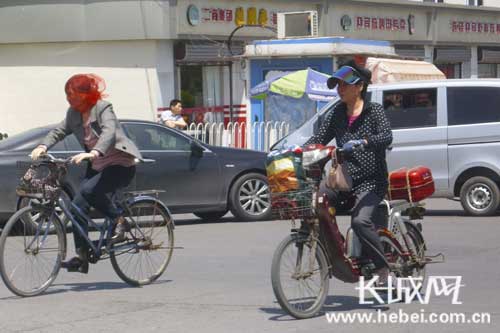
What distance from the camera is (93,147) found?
9234 millimetres

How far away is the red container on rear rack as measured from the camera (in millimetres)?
8500

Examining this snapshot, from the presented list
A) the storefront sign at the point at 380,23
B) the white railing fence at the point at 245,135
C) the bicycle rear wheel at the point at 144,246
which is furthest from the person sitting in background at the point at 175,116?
the bicycle rear wheel at the point at 144,246

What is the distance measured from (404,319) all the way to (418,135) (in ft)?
25.8

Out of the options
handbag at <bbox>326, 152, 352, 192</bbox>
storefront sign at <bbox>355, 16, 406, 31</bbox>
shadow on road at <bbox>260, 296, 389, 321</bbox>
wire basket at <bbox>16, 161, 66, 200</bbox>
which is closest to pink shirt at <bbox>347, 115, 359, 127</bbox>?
handbag at <bbox>326, 152, 352, 192</bbox>

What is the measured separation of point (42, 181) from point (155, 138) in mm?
5973

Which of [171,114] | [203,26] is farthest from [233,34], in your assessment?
[171,114]

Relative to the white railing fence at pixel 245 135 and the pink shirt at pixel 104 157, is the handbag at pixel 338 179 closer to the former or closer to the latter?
the pink shirt at pixel 104 157

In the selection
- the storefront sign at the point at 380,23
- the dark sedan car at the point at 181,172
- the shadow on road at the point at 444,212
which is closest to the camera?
the dark sedan car at the point at 181,172

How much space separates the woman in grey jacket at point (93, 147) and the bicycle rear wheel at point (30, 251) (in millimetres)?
158

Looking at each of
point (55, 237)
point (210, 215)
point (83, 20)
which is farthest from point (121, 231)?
point (83, 20)

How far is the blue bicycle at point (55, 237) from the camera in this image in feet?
29.4

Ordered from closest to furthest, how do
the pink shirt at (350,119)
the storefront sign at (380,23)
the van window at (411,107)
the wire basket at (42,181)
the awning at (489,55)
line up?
the pink shirt at (350,119) → the wire basket at (42,181) → the van window at (411,107) → the storefront sign at (380,23) → the awning at (489,55)

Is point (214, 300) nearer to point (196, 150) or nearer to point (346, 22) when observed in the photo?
point (196, 150)

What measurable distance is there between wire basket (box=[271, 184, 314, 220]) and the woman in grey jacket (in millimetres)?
2008
